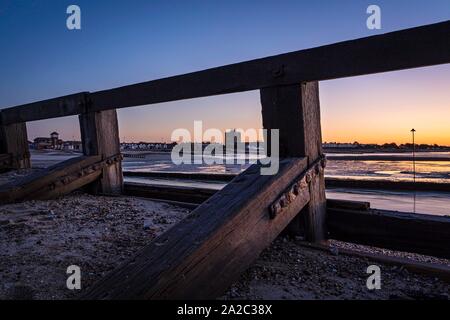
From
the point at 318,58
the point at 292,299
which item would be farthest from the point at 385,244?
the point at 318,58

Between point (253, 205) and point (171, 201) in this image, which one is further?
point (171, 201)

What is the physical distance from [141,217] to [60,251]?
1.29 meters

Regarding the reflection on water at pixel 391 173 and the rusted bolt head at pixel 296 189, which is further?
the reflection on water at pixel 391 173

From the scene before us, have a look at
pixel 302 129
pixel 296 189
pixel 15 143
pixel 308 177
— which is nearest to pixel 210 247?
pixel 296 189

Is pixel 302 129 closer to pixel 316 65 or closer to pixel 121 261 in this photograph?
pixel 316 65

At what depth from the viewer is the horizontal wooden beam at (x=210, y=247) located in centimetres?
183

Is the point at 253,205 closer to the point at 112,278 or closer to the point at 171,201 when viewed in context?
the point at 112,278

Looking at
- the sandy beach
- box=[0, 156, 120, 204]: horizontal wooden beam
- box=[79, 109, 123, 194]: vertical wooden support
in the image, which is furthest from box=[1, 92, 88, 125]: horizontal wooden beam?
the sandy beach

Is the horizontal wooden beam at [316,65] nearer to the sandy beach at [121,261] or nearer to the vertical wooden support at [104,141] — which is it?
the vertical wooden support at [104,141]

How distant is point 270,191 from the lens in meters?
2.53

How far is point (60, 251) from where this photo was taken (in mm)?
2947

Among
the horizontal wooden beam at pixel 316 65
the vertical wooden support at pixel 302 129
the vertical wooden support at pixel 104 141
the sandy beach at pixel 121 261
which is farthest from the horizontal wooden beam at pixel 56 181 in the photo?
the vertical wooden support at pixel 302 129

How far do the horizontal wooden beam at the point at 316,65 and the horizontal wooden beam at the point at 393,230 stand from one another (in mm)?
1225

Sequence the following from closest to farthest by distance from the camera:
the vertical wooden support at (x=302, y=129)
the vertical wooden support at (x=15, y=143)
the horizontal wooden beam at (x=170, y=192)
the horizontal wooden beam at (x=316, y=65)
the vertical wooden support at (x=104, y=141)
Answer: the horizontal wooden beam at (x=316, y=65) → the vertical wooden support at (x=302, y=129) → the horizontal wooden beam at (x=170, y=192) → the vertical wooden support at (x=104, y=141) → the vertical wooden support at (x=15, y=143)
